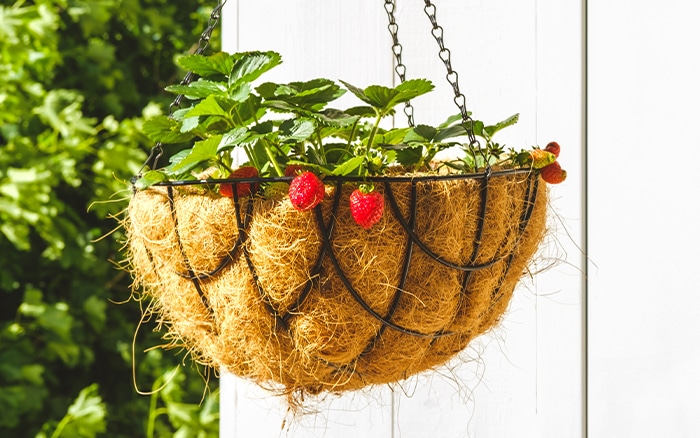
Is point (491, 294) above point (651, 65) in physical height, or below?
below

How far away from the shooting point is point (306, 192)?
52 cm

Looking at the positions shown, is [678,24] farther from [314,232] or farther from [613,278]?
[314,232]

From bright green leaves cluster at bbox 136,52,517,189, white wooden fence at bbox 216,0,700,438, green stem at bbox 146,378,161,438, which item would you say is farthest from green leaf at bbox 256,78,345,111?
green stem at bbox 146,378,161,438

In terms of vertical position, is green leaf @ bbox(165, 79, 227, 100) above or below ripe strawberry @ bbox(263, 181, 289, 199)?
above

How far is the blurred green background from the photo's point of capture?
1.61m

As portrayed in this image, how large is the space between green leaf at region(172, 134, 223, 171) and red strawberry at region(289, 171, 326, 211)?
0.09 meters

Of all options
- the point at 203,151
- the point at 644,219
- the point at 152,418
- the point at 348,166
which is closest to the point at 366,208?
the point at 348,166

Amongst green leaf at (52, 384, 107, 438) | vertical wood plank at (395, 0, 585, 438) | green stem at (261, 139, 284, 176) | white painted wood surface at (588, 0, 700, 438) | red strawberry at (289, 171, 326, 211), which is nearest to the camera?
red strawberry at (289, 171, 326, 211)

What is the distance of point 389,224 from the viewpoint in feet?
1.90

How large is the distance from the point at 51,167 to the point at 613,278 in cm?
123

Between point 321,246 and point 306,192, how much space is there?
0.07 meters

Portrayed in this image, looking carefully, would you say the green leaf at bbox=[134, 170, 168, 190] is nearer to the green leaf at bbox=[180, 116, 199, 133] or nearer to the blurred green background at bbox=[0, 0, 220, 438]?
the green leaf at bbox=[180, 116, 199, 133]

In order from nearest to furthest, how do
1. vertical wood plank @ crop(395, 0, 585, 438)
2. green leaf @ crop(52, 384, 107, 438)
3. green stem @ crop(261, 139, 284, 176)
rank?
1. green stem @ crop(261, 139, 284, 176)
2. vertical wood plank @ crop(395, 0, 585, 438)
3. green leaf @ crop(52, 384, 107, 438)

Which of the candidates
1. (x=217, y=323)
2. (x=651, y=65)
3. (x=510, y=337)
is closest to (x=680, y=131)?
(x=651, y=65)
